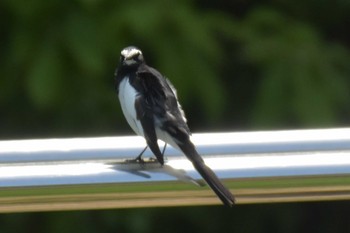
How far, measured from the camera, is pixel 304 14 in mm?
2824

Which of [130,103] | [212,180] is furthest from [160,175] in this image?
[130,103]

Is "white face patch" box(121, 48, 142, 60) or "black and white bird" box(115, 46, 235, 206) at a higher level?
"white face patch" box(121, 48, 142, 60)

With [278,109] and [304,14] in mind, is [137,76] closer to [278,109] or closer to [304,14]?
[278,109]

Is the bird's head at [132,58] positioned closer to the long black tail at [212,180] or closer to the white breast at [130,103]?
the white breast at [130,103]

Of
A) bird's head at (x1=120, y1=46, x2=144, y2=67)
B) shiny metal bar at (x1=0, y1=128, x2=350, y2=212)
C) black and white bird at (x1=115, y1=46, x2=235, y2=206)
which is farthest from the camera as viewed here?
bird's head at (x1=120, y1=46, x2=144, y2=67)

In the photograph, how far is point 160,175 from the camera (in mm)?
997

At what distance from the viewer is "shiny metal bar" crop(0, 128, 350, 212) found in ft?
3.17

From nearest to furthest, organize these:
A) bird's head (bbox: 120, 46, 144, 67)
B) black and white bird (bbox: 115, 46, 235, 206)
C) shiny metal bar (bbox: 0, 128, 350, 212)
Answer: shiny metal bar (bbox: 0, 128, 350, 212) → black and white bird (bbox: 115, 46, 235, 206) → bird's head (bbox: 120, 46, 144, 67)

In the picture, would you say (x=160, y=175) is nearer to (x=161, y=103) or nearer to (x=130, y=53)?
(x=161, y=103)

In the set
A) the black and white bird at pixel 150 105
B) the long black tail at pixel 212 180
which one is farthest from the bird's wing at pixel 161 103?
the long black tail at pixel 212 180

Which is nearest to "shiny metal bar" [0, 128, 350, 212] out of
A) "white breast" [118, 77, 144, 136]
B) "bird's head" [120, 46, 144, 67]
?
"white breast" [118, 77, 144, 136]

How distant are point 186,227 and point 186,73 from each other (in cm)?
46

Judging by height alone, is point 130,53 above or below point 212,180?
above

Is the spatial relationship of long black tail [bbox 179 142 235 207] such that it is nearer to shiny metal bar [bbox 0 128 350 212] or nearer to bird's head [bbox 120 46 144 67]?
shiny metal bar [bbox 0 128 350 212]
